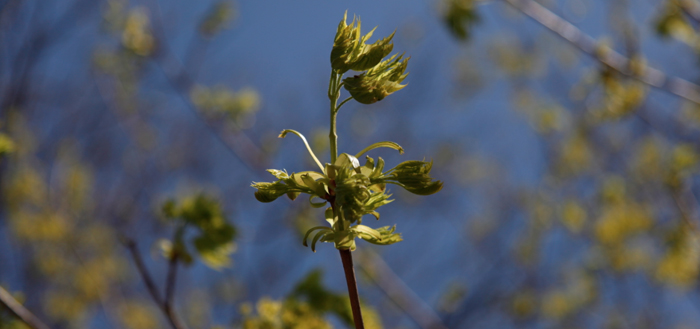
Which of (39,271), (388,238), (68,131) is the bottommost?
(39,271)

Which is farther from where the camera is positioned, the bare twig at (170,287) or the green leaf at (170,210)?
the green leaf at (170,210)

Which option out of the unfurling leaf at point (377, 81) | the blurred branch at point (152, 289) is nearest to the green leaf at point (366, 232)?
the unfurling leaf at point (377, 81)

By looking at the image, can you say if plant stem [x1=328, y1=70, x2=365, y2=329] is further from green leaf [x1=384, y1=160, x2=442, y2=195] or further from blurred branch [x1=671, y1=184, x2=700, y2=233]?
blurred branch [x1=671, y1=184, x2=700, y2=233]

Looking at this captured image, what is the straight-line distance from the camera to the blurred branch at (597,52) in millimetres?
2904

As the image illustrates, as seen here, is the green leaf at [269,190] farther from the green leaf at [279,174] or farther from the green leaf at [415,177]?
the green leaf at [415,177]

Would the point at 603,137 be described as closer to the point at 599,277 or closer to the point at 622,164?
the point at 622,164

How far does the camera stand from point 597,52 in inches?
117

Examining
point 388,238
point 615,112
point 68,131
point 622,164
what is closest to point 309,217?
point 615,112

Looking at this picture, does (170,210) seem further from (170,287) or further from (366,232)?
(366,232)

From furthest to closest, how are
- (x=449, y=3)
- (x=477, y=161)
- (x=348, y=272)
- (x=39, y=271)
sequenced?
(x=477, y=161), (x=39, y=271), (x=449, y=3), (x=348, y=272)

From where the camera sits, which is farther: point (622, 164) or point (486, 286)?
point (486, 286)

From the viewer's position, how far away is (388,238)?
81cm

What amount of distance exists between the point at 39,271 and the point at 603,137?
8370 mm

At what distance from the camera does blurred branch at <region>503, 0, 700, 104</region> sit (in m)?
2.90
